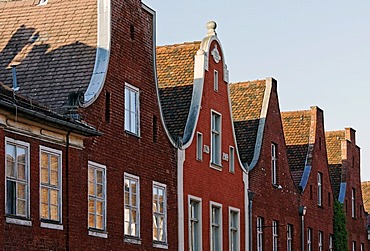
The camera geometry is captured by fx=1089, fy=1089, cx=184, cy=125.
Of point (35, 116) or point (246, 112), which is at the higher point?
point (246, 112)

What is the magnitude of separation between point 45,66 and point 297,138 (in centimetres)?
2446

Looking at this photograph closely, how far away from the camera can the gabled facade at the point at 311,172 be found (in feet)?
170

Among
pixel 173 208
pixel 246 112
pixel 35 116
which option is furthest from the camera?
pixel 246 112

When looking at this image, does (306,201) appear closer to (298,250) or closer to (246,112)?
(298,250)

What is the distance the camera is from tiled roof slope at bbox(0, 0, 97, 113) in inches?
1254

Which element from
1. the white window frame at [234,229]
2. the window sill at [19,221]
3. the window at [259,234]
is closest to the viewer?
the window sill at [19,221]

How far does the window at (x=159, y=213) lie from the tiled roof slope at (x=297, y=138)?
1693cm

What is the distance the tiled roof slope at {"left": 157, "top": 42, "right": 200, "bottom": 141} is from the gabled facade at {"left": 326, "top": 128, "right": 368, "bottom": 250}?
1836 centimetres

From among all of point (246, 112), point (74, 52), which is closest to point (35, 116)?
point (74, 52)

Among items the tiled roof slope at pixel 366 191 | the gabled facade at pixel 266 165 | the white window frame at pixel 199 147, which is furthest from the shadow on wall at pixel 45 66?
the tiled roof slope at pixel 366 191

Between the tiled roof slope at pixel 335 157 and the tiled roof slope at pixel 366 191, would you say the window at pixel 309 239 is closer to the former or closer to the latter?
the tiled roof slope at pixel 335 157

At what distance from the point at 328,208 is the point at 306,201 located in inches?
173

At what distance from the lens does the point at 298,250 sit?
164 feet

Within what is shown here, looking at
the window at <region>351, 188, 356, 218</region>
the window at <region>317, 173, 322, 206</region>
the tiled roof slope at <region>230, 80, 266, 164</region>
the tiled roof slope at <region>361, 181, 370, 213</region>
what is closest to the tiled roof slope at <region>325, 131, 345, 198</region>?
the window at <region>351, 188, 356, 218</region>
